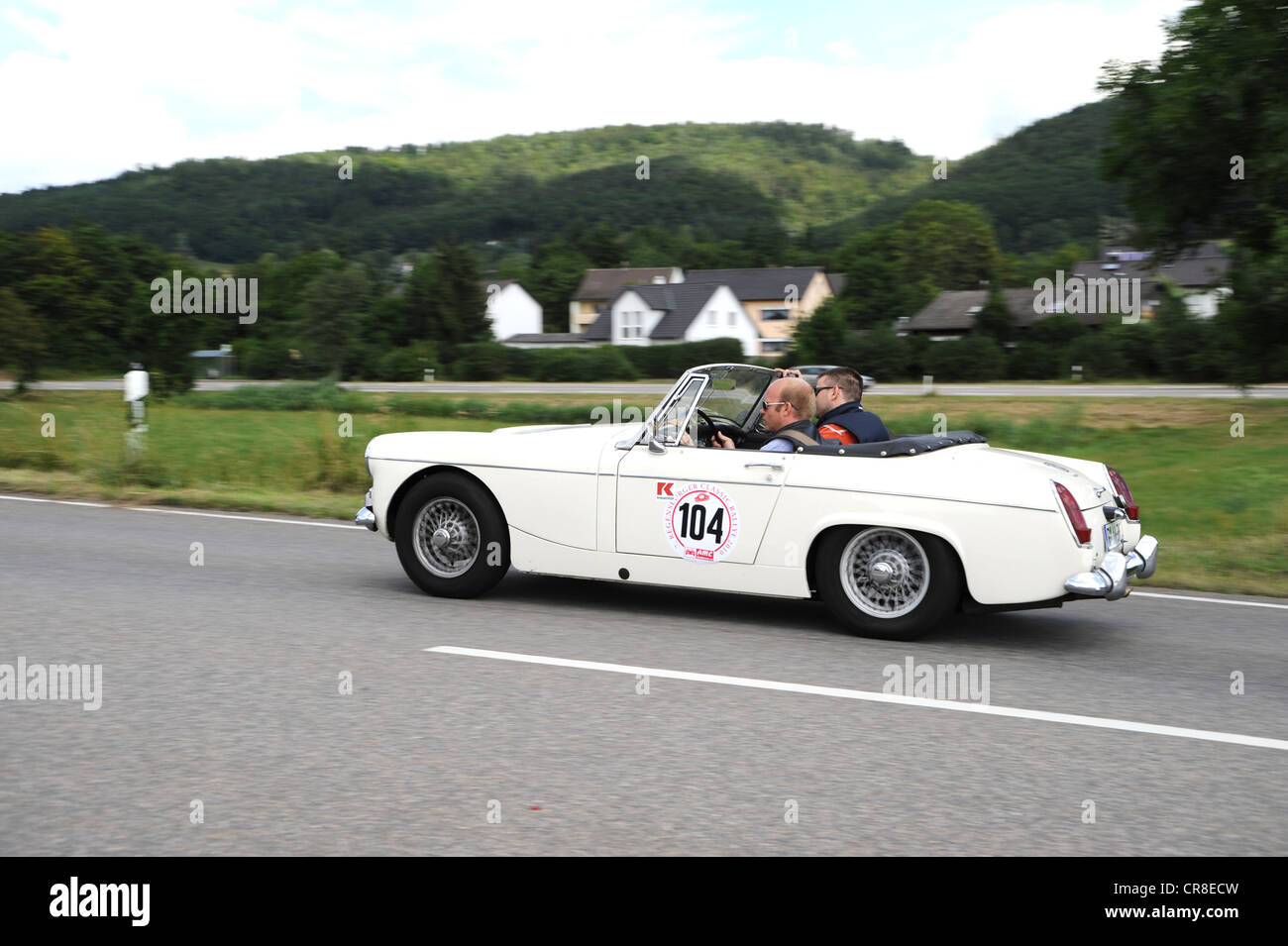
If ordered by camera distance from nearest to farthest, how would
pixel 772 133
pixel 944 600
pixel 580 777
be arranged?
pixel 580 777, pixel 944 600, pixel 772 133

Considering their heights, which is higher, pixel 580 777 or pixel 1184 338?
pixel 1184 338

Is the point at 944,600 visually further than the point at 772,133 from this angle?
No

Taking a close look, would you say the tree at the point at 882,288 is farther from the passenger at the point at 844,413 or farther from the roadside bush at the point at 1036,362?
the passenger at the point at 844,413

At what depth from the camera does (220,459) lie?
16672 millimetres

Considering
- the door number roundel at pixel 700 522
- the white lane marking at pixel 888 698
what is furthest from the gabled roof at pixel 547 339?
the white lane marking at pixel 888 698

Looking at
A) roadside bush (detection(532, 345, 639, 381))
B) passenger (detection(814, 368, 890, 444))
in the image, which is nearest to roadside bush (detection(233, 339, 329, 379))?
roadside bush (detection(532, 345, 639, 381))

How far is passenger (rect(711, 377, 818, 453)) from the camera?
740 cm

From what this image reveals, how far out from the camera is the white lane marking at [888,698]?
4988 mm

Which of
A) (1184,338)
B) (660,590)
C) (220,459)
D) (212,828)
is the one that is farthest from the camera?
(1184,338)

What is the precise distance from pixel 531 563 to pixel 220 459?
10.5 m
